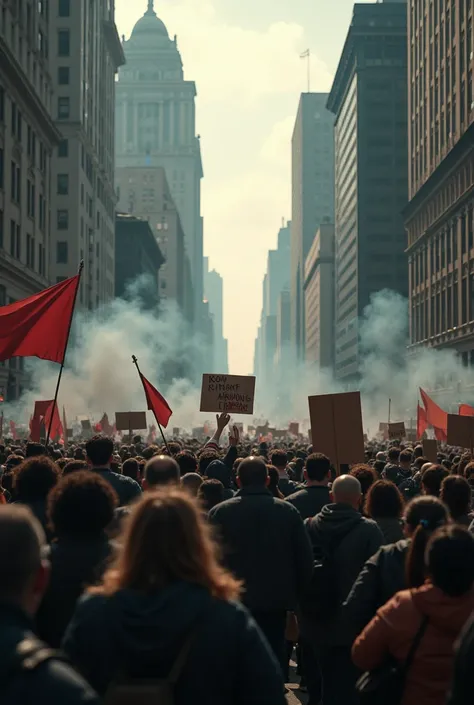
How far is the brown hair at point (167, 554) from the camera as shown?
4133 mm

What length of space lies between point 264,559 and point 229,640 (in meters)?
3.38

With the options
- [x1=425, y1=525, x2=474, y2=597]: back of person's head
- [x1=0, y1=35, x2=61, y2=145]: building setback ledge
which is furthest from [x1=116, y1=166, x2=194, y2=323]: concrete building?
[x1=425, y1=525, x2=474, y2=597]: back of person's head

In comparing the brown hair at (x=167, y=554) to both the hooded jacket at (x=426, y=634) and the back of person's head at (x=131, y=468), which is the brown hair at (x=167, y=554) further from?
the back of person's head at (x=131, y=468)

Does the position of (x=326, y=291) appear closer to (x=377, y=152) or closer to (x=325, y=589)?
(x=377, y=152)

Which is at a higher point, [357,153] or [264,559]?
[357,153]

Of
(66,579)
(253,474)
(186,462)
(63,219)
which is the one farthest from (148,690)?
(63,219)

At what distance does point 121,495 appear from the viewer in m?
8.80

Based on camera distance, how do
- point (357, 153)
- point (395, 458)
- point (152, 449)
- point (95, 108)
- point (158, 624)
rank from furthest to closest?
point (357, 153)
point (95, 108)
point (395, 458)
point (152, 449)
point (158, 624)

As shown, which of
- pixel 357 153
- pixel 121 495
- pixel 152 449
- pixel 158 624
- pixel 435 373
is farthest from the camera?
pixel 357 153

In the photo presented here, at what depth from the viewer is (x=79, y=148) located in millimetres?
84250

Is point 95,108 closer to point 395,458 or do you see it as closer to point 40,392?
point 40,392

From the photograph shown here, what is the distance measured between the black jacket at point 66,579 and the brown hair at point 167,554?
1.28 metres

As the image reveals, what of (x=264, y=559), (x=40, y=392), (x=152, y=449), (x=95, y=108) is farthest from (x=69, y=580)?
(x=95, y=108)

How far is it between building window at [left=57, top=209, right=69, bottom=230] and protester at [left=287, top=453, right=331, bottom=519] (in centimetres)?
7592
